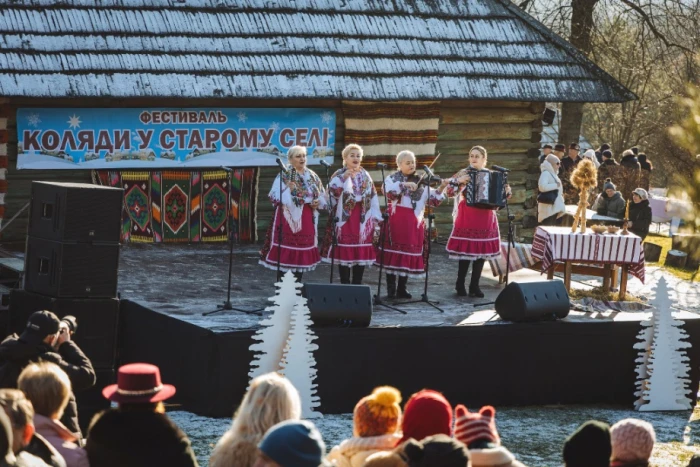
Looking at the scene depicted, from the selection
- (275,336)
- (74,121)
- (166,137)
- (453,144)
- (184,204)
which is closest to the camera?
(275,336)

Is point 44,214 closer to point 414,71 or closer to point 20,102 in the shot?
point 20,102

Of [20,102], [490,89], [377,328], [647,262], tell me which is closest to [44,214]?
[377,328]

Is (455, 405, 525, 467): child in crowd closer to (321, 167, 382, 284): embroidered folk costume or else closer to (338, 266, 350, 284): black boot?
(321, 167, 382, 284): embroidered folk costume

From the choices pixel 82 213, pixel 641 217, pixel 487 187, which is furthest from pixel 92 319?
pixel 641 217

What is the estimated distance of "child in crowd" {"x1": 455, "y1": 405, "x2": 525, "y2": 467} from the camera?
538cm

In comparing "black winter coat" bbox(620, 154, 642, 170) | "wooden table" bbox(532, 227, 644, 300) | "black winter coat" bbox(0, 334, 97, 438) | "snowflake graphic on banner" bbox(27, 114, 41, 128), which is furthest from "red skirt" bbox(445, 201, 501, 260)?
"black winter coat" bbox(620, 154, 642, 170)

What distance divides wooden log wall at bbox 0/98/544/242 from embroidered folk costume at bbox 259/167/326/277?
3473 mm

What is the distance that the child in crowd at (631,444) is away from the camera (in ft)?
18.0

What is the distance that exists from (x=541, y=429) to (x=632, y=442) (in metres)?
4.56

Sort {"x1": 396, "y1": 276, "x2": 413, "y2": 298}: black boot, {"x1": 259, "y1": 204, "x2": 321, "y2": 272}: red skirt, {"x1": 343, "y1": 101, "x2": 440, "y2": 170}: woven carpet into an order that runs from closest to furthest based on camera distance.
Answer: {"x1": 259, "y1": 204, "x2": 321, "y2": 272}: red skirt
{"x1": 396, "y1": 276, "x2": 413, "y2": 298}: black boot
{"x1": 343, "y1": 101, "x2": 440, "y2": 170}: woven carpet

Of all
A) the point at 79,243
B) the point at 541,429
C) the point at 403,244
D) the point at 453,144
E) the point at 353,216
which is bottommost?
the point at 541,429

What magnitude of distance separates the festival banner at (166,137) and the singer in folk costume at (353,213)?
3319 mm

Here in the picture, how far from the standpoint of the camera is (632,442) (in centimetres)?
547

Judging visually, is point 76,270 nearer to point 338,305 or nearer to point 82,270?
point 82,270
